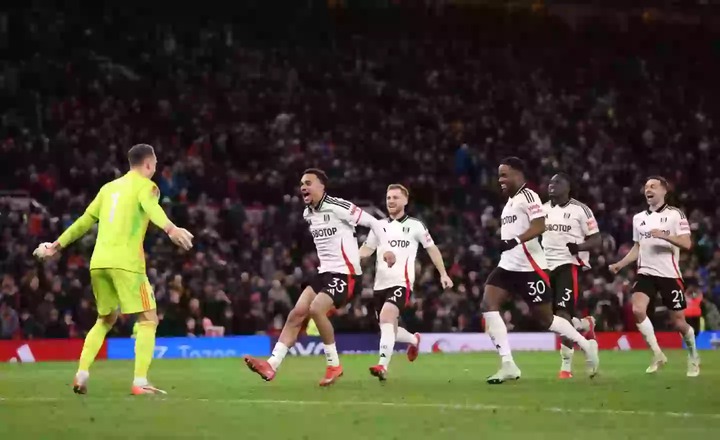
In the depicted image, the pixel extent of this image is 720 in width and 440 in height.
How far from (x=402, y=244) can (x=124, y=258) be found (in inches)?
267

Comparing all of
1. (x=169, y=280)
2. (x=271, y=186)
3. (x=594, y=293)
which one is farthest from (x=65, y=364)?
(x=594, y=293)

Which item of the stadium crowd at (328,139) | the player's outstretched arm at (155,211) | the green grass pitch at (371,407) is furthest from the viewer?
the stadium crowd at (328,139)

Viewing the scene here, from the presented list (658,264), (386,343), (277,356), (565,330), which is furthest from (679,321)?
(277,356)

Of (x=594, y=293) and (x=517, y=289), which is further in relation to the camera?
(x=594, y=293)

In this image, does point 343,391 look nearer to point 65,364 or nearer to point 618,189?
point 65,364

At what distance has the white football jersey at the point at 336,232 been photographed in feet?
55.2

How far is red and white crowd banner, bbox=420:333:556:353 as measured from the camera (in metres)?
31.3

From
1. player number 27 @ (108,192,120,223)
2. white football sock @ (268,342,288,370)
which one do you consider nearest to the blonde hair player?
white football sock @ (268,342,288,370)

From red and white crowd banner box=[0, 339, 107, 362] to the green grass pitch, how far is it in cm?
695

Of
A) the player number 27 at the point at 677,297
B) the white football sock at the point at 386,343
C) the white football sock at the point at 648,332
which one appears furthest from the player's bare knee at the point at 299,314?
the player number 27 at the point at 677,297

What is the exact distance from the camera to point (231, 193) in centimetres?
3350

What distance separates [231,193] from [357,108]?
7.99 meters

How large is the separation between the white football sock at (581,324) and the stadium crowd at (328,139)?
11381mm

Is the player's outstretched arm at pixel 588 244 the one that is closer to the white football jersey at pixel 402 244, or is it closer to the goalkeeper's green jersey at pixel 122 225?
the white football jersey at pixel 402 244
